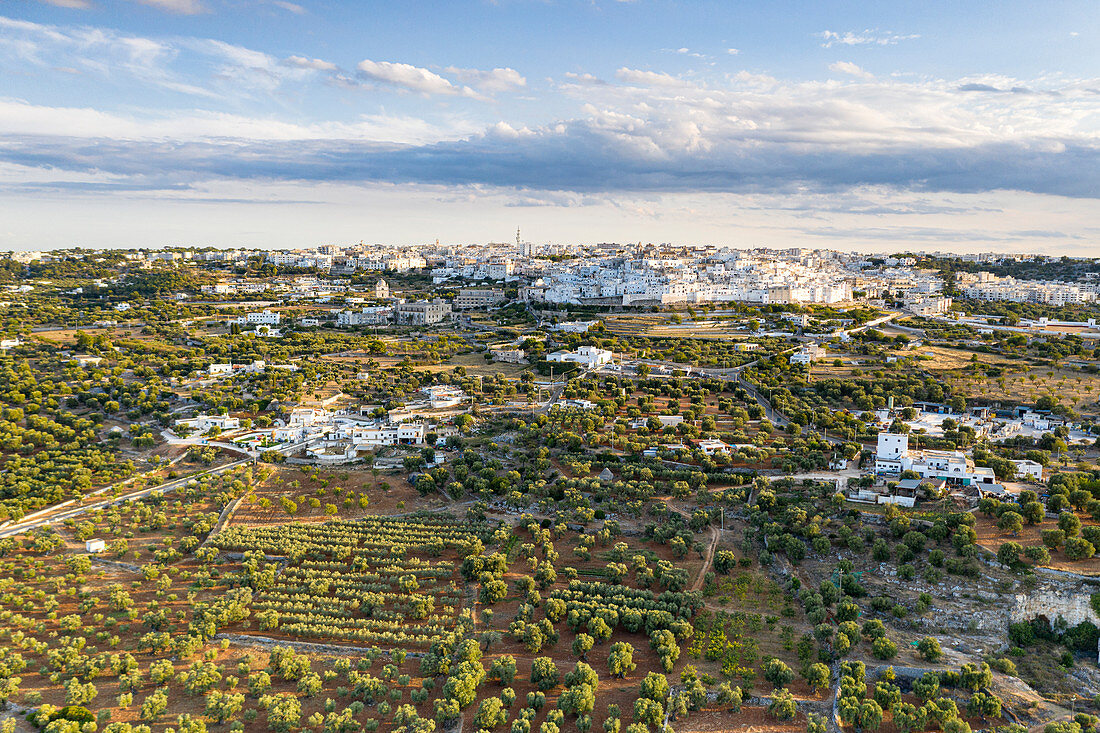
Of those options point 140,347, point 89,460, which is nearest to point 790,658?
point 89,460

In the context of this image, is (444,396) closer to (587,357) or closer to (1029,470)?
(587,357)

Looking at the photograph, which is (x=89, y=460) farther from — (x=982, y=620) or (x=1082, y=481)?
(x=1082, y=481)

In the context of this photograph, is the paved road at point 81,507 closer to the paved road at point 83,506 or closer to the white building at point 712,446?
the paved road at point 83,506

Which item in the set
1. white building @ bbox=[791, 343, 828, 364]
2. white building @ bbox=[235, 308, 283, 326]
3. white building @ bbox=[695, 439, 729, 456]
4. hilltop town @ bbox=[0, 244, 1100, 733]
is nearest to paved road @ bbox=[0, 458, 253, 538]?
hilltop town @ bbox=[0, 244, 1100, 733]

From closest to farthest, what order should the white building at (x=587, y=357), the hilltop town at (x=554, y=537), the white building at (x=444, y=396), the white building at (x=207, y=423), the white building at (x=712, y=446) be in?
the hilltop town at (x=554, y=537), the white building at (x=712, y=446), the white building at (x=207, y=423), the white building at (x=444, y=396), the white building at (x=587, y=357)

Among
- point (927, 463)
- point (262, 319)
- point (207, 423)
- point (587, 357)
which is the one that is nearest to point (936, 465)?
point (927, 463)

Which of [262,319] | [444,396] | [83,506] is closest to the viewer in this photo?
[83,506]

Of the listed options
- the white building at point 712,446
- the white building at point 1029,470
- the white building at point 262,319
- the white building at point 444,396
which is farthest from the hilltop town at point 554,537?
the white building at point 262,319

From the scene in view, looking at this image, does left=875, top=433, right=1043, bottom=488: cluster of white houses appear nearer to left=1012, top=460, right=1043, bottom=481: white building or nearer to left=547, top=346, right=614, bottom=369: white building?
left=1012, top=460, right=1043, bottom=481: white building
